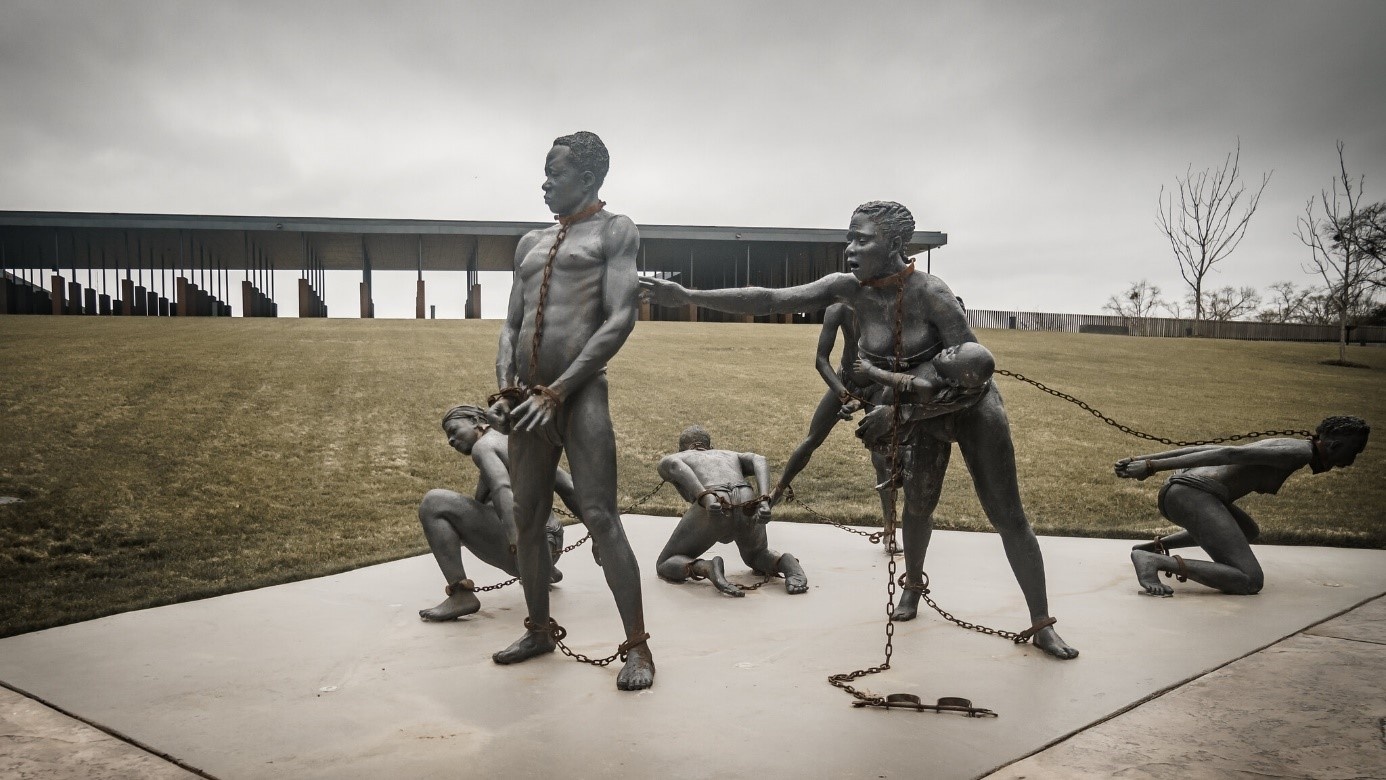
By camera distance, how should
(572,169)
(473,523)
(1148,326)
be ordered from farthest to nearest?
(1148,326) → (473,523) → (572,169)

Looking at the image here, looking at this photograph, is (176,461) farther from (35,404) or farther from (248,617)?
(248,617)

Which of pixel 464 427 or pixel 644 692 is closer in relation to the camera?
pixel 644 692

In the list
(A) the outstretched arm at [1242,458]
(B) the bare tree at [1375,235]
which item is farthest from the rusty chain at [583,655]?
(B) the bare tree at [1375,235]

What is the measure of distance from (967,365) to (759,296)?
1099 millimetres

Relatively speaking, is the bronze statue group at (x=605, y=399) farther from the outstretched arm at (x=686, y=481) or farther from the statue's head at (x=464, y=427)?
the outstretched arm at (x=686, y=481)

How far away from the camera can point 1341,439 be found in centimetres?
621

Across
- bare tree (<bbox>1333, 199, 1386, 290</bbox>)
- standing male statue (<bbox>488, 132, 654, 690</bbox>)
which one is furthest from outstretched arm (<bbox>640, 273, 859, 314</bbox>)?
bare tree (<bbox>1333, 199, 1386, 290</bbox>)

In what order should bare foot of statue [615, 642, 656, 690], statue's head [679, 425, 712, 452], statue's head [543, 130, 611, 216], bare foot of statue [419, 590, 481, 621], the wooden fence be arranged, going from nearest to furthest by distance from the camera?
bare foot of statue [615, 642, 656, 690], statue's head [543, 130, 611, 216], bare foot of statue [419, 590, 481, 621], statue's head [679, 425, 712, 452], the wooden fence

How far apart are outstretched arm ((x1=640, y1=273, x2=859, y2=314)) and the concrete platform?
1807mm

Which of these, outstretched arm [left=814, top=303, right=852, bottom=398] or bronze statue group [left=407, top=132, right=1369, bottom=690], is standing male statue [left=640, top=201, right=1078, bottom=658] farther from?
outstretched arm [left=814, top=303, right=852, bottom=398]

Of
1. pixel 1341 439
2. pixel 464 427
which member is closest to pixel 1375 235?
pixel 1341 439

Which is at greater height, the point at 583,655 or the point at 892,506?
the point at 892,506

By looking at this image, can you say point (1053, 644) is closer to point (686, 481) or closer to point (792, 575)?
point (792, 575)

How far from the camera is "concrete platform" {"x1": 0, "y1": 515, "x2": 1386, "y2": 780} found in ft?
11.8
